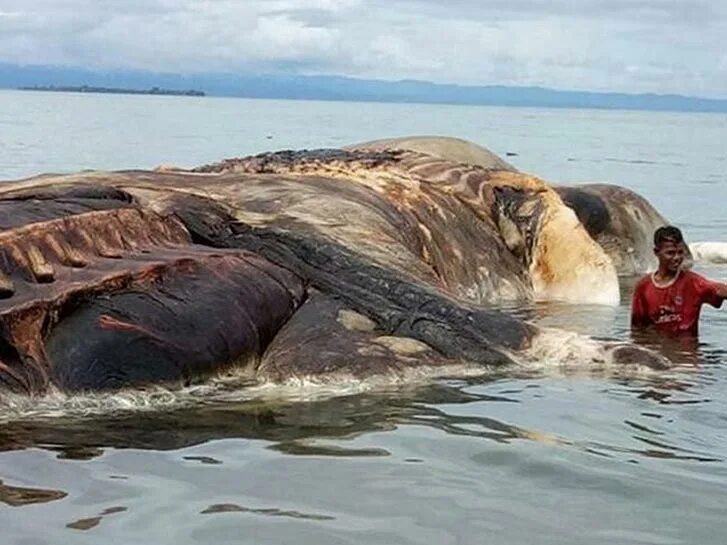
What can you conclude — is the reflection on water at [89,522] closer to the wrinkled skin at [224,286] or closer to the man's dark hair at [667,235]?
the wrinkled skin at [224,286]

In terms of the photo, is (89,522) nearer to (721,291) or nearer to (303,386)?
(303,386)

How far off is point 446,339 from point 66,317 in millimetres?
2115

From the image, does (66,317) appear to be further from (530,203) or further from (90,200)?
(530,203)

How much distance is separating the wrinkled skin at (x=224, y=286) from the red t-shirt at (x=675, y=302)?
53.4 inches

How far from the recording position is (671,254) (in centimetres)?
968

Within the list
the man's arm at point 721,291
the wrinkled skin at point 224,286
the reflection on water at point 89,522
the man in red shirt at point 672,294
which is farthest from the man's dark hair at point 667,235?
the reflection on water at point 89,522

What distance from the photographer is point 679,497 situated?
16.0ft

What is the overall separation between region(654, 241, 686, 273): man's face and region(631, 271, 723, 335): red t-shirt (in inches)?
3.2

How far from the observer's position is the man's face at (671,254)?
965 cm

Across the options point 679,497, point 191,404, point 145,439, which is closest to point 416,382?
point 191,404

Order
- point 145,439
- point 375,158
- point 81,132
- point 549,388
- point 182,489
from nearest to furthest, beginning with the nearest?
1. point 182,489
2. point 145,439
3. point 549,388
4. point 375,158
5. point 81,132

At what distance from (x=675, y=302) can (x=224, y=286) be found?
13.0 feet

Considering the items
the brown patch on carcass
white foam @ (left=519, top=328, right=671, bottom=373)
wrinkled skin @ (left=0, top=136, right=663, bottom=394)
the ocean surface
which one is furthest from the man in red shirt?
the brown patch on carcass

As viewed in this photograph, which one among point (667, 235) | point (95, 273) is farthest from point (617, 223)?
point (95, 273)
